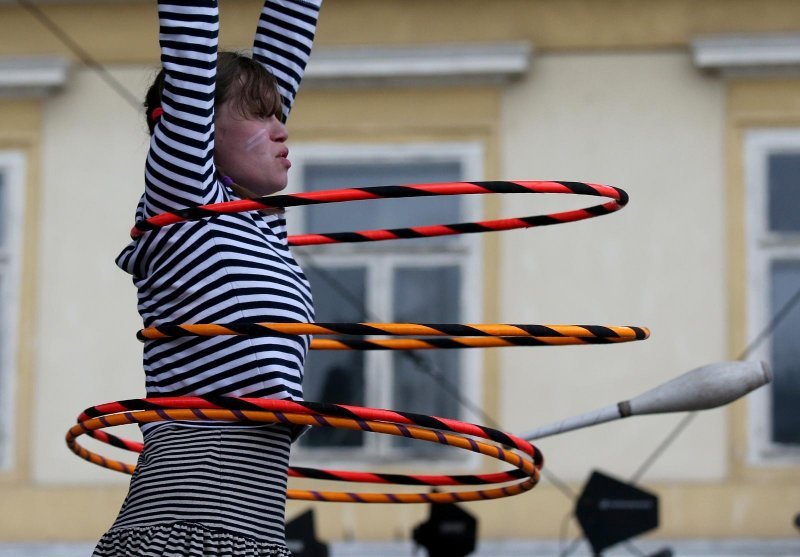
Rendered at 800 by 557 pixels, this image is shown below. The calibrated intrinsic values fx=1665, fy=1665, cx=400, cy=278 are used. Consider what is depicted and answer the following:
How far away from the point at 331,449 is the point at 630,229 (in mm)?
1676

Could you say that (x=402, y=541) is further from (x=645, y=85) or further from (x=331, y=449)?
(x=645, y=85)

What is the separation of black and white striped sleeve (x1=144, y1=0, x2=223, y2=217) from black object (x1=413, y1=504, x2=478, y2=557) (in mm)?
3007

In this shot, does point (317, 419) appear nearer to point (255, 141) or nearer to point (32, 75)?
point (255, 141)

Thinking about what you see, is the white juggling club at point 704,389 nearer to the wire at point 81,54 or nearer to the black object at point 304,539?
the black object at point 304,539

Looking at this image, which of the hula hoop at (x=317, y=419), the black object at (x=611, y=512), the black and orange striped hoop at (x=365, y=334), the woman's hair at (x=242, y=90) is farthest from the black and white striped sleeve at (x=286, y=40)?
the black object at (x=611, y=512)

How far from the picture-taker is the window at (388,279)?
7.53 metres

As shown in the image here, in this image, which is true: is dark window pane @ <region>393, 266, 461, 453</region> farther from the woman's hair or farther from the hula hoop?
the woman's hair

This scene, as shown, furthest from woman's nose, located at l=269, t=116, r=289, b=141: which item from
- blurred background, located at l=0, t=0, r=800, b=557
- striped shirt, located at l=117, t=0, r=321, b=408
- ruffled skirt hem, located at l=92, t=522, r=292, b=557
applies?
blurred background, located at l=0, t=0, r=800, b=557

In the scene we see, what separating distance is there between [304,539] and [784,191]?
2.95m

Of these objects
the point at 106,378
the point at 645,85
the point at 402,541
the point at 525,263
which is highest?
the point at 645,85

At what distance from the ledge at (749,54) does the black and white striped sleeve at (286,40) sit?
444cm

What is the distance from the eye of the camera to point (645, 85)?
24.9 ft

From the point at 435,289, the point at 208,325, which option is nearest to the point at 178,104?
the point at 208,325

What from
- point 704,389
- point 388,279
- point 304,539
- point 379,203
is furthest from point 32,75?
point 704,389
